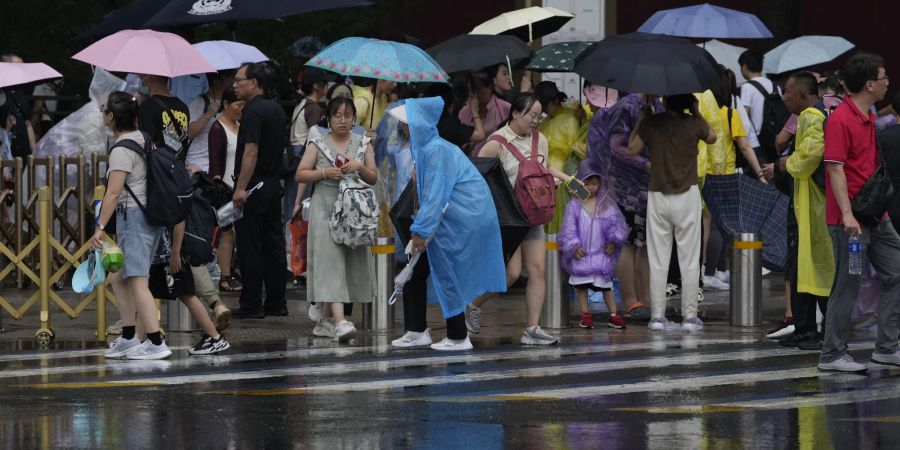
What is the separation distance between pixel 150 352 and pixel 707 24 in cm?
706

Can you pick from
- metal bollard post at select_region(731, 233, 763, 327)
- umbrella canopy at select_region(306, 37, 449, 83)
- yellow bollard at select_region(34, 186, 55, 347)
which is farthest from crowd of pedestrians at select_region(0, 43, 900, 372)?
yellow bollard at select_region(34, 186, 55, 347)

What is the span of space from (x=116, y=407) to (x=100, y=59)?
170 inches

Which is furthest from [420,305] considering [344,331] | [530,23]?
[530,23]

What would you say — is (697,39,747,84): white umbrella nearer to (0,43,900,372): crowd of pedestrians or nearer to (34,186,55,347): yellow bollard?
(0,43,900,372): crowd of pedestrians

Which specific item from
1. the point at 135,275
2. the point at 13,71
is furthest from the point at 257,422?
the point at 13,71

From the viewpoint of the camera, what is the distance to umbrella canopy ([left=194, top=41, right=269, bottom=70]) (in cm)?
1677

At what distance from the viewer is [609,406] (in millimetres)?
10234

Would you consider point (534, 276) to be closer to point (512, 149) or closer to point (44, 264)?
point (512, 149)

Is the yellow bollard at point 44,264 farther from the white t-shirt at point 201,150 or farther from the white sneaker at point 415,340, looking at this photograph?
the white t-shirt at point 201,150

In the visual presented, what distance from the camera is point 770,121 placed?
1806 cm

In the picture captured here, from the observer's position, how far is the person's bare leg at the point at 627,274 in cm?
1491

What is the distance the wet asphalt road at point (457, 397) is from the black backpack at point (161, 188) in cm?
100

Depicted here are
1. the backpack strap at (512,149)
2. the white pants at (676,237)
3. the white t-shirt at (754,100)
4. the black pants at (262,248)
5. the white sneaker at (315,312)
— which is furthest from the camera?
the white t-shirt at (754,100)

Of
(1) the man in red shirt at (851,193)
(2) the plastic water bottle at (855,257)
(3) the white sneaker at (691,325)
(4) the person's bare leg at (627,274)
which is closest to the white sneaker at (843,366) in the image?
(1) the man in red shirt at (851,193)
